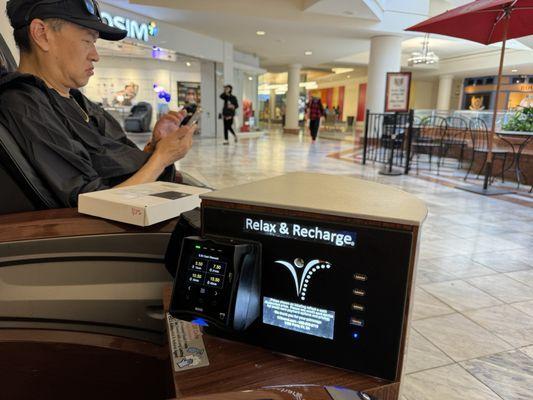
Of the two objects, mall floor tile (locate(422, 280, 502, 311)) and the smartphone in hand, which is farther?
Result: mall floor tile (locate(422, 280, 502, 311))

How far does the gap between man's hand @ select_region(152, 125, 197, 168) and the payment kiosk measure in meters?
0.67

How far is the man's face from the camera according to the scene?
1.16 metres

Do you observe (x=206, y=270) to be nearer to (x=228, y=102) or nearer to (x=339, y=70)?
(x=228, y=102)

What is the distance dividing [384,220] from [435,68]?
19.1 meters

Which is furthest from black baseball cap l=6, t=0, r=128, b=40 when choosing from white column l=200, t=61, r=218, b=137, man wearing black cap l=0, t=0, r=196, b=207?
white column l=200, t=61, r=218, b=137

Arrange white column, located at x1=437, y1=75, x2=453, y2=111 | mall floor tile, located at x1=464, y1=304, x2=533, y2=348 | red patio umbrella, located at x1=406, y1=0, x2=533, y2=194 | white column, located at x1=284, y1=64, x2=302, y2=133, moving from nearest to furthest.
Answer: mall floor tile, located at x1=464, y1=304, x2=533, y2=348
red patio umbrella, located at x1=406, y1=0, x2=533, y2=194
white column, located at x1=284, y1=64, x2=302, y2=133
white column, located at x1=437, y1=75, x2=453, y2=111

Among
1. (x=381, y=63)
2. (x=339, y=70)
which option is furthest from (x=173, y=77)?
(x=339, y=70)

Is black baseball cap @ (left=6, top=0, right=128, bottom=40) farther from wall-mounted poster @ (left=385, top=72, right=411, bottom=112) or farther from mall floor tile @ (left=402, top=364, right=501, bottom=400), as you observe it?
wall-mounted poster @ (left=385, top=72, right=411, bottom=112)

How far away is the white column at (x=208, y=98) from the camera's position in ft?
39.1

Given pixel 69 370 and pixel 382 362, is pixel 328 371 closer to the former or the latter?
pixel 382 362

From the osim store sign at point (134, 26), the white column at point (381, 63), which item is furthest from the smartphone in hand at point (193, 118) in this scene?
the white column at point (381, 63)

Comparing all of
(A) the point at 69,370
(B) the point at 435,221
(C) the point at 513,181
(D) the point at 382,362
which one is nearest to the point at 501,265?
(B) the point at 435,221

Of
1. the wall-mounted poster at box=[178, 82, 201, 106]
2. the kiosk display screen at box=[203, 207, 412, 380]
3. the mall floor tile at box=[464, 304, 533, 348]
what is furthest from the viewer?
the wall-mounted poster at box=[178, 82, 201, 106]

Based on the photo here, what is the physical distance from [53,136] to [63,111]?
184mm
